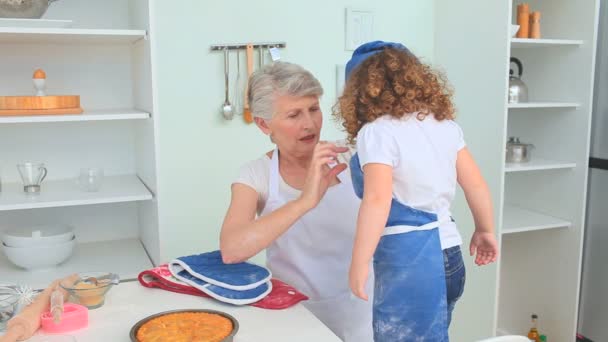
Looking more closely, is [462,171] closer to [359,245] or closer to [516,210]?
[359,245]

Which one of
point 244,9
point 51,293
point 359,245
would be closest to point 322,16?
point 244,9

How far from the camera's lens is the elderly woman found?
1.72m

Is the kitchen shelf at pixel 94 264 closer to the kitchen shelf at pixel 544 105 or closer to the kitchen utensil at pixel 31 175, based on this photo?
the kitchen utensil at pixel 31 175

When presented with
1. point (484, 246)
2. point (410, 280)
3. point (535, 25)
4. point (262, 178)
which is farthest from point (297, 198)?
point (535, 25)

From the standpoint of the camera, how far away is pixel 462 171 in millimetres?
1609

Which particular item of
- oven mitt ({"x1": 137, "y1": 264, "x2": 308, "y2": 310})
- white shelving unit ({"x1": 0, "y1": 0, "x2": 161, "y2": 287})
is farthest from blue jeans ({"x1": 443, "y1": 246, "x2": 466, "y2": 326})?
white shelving unit ({"x1": 0, "y1": 0, "x2": 161, "y2": 287})

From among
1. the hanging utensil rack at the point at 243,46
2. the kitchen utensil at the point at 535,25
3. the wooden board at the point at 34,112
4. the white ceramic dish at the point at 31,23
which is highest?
the kitchen utensil at the point at 535,25

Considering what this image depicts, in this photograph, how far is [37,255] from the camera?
2168 millimetres

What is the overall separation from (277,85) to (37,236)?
112 cm

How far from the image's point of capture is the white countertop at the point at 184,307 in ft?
4.23

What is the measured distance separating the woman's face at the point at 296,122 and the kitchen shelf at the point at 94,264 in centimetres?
84

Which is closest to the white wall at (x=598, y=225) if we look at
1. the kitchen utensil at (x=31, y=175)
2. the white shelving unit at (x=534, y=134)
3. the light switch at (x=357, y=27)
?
the white shelving unit at (x=534, y=134)

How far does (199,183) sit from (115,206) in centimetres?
37

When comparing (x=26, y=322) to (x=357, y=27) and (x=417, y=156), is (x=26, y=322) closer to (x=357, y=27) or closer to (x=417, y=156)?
(x=417, y=156)
